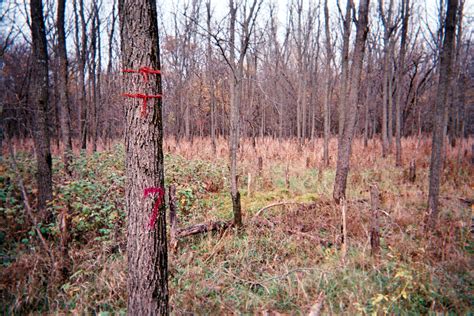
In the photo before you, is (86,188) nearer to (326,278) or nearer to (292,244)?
(292,244)

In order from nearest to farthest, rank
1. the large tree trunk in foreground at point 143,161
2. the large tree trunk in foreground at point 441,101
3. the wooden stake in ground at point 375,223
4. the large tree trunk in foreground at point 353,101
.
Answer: the large tree trunk in foreground at point 143,161
the wooden stake in ground at point 375,223
the large tree trunk in foreground at point 441,101
the large tree trunk in foreground at point 353,101

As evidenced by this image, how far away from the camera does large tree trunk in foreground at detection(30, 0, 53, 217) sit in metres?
4.21

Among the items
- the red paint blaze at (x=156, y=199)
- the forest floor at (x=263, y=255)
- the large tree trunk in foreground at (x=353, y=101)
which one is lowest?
the forest floor at (x=263, y=255)

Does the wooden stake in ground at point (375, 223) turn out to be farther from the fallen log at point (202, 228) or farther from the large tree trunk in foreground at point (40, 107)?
the large tree trunk in foreground at point (40, 107)

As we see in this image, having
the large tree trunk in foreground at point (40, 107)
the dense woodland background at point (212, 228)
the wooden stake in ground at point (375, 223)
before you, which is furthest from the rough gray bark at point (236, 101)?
the large tree trunk in foreground at point (40, 107)

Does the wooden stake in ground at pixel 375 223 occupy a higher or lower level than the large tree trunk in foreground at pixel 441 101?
lower

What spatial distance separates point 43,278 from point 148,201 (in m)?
2.15

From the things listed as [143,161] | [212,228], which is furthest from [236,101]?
[143,161]

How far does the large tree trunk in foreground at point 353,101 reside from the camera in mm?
5184

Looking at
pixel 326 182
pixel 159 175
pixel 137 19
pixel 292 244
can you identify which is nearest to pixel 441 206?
pixel 326 182

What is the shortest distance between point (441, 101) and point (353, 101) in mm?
1430

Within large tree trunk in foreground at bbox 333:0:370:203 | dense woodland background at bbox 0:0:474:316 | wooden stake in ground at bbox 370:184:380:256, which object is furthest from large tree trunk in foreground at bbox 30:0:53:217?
large tree trunk in foreground at bbox 333:0:370:203

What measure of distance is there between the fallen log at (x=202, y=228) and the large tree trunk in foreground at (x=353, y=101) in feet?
7.51

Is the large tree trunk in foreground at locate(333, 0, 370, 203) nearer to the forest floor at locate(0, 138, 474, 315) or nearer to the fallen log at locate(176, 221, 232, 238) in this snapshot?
the forest floor at locate(0, 138, 474, 315)
